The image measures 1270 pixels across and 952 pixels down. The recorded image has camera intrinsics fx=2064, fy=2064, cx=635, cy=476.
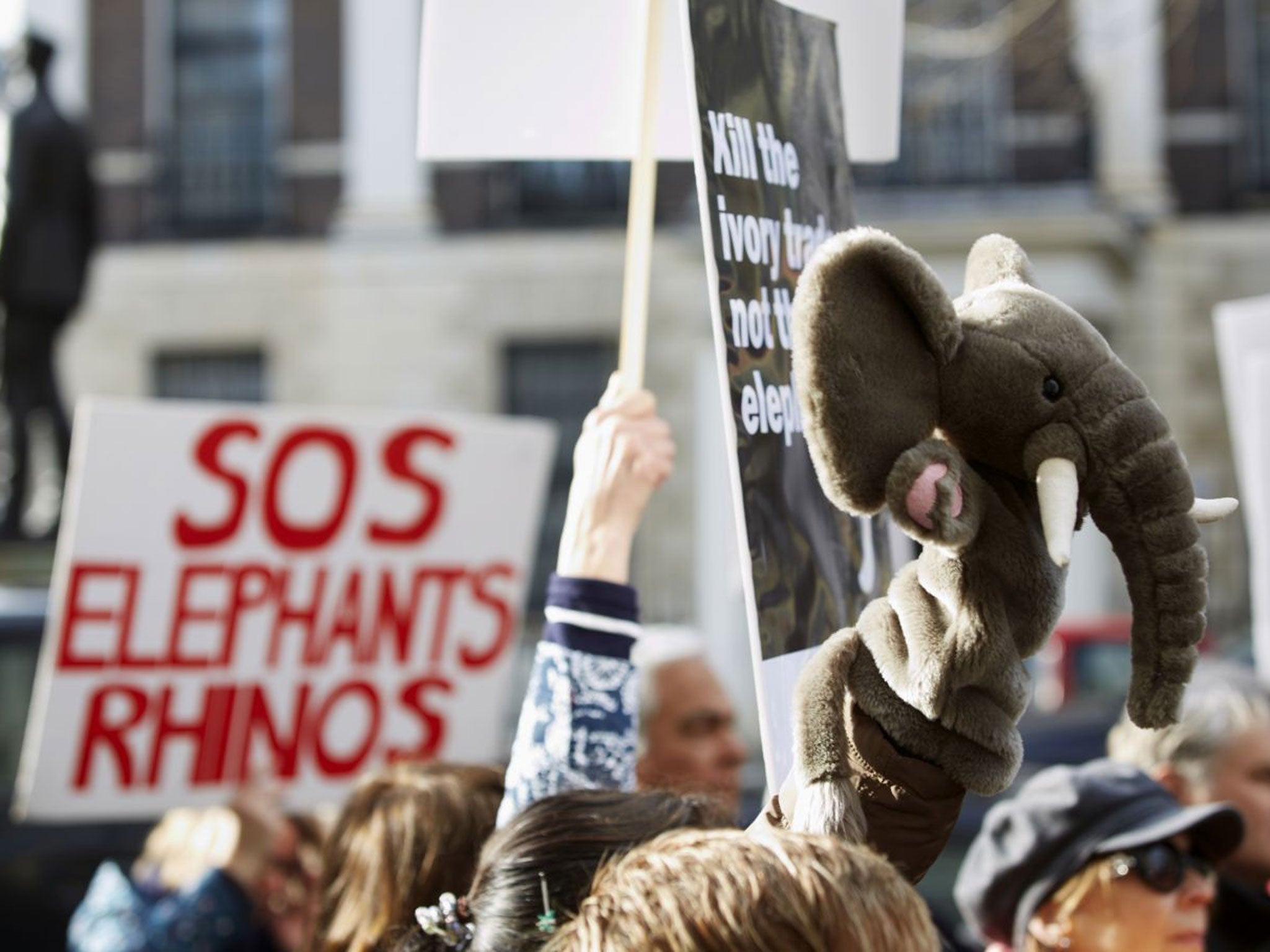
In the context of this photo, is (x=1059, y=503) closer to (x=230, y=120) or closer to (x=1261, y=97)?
(x=1261, y=97)

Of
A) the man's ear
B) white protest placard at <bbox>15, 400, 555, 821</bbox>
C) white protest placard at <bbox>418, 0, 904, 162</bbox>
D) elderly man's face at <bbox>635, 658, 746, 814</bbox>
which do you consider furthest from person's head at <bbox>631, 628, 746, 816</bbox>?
white protest placard at <bbox>418, 0, 904, 162</bbox>

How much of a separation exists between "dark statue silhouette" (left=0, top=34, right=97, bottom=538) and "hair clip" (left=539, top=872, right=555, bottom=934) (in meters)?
6.59

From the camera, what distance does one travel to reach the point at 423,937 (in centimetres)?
201

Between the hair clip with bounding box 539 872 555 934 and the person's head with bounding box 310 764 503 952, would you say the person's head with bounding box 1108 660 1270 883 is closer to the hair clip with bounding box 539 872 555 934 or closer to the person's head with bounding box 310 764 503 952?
the person's head with bounding box 310 764 503 952

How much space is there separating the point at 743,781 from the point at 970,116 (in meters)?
9.55

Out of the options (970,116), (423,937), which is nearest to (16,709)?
(423,937)

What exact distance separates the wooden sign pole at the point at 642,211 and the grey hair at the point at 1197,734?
1233mm

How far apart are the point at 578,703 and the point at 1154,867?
94 cm

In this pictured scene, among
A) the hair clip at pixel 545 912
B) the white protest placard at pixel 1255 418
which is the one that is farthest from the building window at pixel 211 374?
the hair clip at pixel 545 912

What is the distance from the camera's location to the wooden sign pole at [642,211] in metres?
2.38

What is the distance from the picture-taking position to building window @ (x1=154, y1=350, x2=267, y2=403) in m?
16.1

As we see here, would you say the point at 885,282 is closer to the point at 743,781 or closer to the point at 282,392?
the point at 743,781

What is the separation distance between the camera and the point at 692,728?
161 inches

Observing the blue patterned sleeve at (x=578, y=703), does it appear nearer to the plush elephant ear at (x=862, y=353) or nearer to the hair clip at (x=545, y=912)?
the hair clip at (x=545, y=912)
